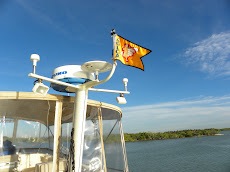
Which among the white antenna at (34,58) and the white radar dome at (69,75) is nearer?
the white antenna at (34,58)

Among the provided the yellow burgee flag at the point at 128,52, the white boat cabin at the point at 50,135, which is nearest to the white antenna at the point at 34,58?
the white boat cabin at the point at 50,135

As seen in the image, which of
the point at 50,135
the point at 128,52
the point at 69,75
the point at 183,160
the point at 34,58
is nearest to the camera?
the point at 34,58

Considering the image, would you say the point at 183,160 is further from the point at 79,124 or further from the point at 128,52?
the point at 128,52

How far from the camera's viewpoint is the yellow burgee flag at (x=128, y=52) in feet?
12.5

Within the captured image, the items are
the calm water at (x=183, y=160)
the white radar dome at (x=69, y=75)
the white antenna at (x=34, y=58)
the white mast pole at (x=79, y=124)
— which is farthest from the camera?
the calm water at (x=183, y=160)

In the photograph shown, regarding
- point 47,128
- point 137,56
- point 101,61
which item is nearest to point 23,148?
point 47,128

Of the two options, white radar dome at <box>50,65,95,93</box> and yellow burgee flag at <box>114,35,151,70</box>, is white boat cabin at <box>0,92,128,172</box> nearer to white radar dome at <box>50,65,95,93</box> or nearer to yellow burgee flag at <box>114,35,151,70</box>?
white radar dome at <box>50,65,95,93</box>

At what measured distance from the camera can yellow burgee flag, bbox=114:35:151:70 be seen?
380 centimetres

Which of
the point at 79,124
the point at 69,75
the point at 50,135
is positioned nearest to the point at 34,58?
the point at 69,75

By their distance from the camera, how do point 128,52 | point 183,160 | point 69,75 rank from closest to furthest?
point 128,52 → point 69,75 → point 183,160

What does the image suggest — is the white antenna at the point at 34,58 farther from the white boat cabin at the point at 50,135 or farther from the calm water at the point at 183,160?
the calm water at the point at 183,160

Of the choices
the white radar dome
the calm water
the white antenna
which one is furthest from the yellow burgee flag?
the calm water

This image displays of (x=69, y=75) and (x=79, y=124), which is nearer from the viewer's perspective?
(x=79, y=124)

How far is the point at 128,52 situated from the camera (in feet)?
13.5
